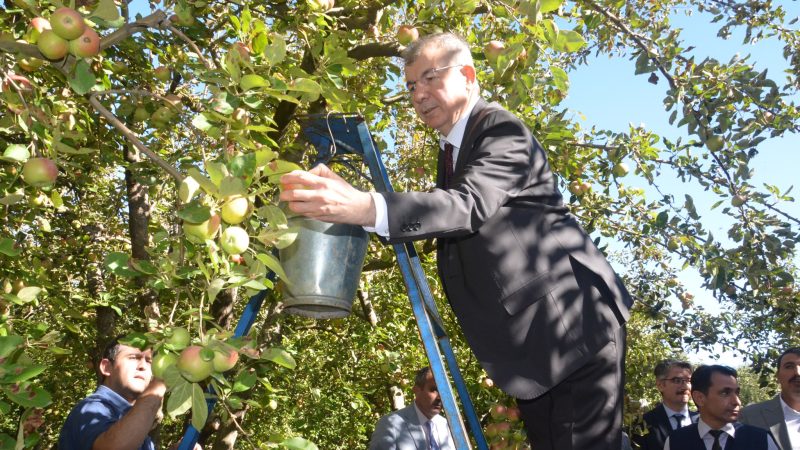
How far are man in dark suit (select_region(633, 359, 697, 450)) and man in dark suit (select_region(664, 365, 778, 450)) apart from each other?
370 mm

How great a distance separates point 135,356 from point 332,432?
8.99 metres

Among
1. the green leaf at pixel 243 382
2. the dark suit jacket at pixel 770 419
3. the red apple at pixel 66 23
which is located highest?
the red apple at pixel 66 23

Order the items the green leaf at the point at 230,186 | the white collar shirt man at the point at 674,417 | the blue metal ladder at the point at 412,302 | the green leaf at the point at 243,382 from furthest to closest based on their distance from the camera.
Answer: the white collar shirt man at the point at 674,417 → the blue metal ladder at the point at 412,302 → the green leaf at the point at 243,382 → the green leaf at the point at 230,186

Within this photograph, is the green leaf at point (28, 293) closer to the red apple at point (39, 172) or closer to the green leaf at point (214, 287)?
the red apple at point (39, 172)

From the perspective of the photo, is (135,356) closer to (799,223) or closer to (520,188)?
(520,188)

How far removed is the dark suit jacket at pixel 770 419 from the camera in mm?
4518

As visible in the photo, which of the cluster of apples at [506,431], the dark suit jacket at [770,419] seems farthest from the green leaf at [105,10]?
the dark suit jacket at [770,419]

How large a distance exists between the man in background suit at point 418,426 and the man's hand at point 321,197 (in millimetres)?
3016

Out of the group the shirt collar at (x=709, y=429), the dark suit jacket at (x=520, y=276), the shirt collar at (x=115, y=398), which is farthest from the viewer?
the shirt collar at (x=709, y=429)

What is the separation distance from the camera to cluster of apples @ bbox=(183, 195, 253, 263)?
146 cm

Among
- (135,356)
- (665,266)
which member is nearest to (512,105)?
(135,356)

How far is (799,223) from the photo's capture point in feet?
10.6

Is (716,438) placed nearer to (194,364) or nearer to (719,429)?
(719,429)

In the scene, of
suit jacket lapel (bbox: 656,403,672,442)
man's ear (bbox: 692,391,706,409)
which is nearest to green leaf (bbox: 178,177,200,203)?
man's ear (bbox: 692,391,706,409)
